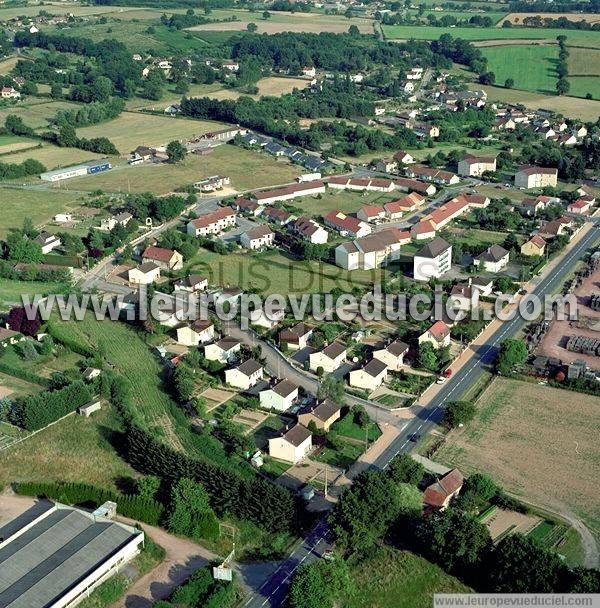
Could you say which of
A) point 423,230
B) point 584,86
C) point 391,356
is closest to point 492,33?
point 584,86

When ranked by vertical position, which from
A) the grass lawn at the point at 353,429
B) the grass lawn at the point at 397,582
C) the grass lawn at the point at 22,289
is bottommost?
the grass lawn at the point at 397,582

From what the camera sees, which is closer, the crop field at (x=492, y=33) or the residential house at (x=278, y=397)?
the residential house at (x=278, y=397)

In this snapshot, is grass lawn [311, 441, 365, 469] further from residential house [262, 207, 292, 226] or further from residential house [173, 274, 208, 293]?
residential house [262, 207, 292, 226]

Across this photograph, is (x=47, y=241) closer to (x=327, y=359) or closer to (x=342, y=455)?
(x=327, y=359)

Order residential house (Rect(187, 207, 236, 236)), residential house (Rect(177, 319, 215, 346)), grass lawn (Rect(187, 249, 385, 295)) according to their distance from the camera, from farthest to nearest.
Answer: residential house (Rect(187, 207, 236, 236)) → grass lawn (Rect(187, 249, 385, 295)) → residential house (Rect(177, 319, 215, 346))

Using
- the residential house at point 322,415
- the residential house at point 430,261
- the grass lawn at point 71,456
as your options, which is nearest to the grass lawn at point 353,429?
Result: the residential house at point 322,415

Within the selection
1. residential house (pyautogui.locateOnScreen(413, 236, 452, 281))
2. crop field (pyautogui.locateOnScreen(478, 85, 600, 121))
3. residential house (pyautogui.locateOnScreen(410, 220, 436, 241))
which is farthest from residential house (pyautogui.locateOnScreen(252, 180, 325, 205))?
crop field (pyautogui.locateOnScreen(478, 85, 600, 121))

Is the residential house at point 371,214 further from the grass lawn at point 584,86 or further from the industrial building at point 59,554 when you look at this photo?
the grass lawn at point 584,86
